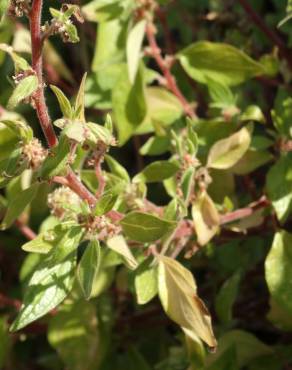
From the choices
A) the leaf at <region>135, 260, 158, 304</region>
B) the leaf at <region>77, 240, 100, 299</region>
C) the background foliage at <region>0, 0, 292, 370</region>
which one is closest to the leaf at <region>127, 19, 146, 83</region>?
the background foliage at <region>0, 0, 292, 370</region>

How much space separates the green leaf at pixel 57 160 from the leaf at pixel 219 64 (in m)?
0.64

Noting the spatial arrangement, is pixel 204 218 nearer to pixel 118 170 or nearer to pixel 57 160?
pixel 118 170

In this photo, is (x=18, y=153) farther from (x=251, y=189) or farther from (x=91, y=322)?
(x=251, y=189)

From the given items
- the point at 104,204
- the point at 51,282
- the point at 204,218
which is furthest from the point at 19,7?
the point at 204,218

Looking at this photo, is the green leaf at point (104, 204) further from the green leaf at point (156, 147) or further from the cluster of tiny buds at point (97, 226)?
the green leaf at point (156, 147)

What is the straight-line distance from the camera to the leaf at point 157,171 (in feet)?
3.82

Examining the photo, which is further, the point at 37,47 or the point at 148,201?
the point at 148,201

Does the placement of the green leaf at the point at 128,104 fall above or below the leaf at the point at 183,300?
above

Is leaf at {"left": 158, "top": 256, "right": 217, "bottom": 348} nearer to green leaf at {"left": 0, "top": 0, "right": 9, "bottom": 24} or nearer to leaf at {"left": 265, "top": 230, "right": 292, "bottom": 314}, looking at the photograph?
leaf at {"left": 265, "top": 230, "right": 292, "bottom": 314}

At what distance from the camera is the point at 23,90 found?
76cm

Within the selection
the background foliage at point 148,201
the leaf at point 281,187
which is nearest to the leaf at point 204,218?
the background foliage at point 148,201

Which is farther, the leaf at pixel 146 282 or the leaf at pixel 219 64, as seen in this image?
the leaf at pixel 219 64

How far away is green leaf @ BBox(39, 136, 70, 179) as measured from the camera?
815mm

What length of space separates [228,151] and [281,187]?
112 mm
